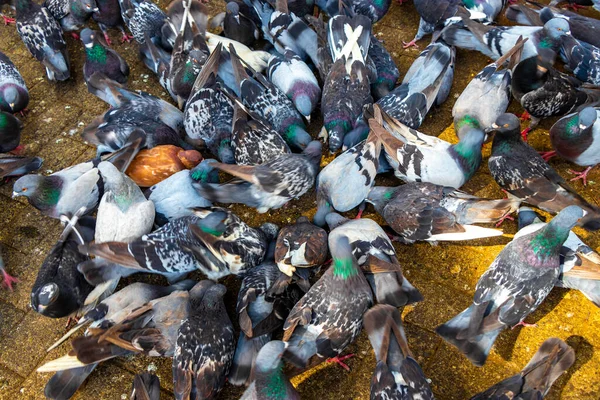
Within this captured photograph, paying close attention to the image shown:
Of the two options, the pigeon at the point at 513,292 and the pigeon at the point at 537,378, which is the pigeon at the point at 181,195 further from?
the pigeon at the point at 537,378

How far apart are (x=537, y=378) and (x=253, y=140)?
238 cm

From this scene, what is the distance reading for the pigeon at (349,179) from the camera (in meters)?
3.79

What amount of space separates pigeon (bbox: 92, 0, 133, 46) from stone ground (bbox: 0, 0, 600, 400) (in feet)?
3.88

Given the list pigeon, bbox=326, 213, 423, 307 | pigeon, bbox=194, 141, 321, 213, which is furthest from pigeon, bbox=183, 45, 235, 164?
pigeon, bbox=326, 213, 423, 307

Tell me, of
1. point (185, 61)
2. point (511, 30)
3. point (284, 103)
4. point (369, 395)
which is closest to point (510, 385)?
point (369, 395)

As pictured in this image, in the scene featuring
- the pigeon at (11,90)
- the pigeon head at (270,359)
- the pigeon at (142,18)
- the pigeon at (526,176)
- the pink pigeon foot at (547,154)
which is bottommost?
the pigeon head at (270,359)

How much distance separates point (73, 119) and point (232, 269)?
7.78 ft

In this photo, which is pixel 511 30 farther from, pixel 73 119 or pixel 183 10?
pixel 73 119

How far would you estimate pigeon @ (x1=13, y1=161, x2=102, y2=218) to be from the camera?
12.9 ft

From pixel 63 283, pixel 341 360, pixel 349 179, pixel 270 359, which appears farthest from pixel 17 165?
pixel 341 360

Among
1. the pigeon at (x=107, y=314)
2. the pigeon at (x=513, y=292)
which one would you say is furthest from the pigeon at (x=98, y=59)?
the pigeon at (x=513, y=292)

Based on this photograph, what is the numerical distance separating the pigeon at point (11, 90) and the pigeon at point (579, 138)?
4.38m

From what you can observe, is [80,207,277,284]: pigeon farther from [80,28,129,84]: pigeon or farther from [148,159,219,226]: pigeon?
[80,28,129,84]: pigeon

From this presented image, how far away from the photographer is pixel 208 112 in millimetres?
4316
